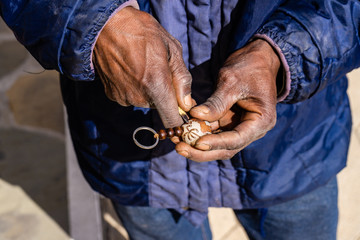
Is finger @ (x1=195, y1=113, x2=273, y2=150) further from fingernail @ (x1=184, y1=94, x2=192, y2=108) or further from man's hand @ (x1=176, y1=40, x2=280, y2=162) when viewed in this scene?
fingernail @ (x1=184, y1=94, x2=192, y2=108)

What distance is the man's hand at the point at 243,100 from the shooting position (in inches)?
36.7

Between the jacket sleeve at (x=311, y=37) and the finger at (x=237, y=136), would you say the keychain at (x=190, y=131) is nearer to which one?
the finger at (x=237, y=136)

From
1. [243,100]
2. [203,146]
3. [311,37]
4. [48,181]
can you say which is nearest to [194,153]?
[203,146]

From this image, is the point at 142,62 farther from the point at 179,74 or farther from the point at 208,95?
the point at 208,95

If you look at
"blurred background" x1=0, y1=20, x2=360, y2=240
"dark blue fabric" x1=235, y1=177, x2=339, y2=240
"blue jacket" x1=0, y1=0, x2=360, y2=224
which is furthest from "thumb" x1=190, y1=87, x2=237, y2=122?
"blurred background" x1=0, y1=20, x2=360, y2=240

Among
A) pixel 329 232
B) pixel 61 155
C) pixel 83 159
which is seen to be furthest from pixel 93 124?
pixel 61 155

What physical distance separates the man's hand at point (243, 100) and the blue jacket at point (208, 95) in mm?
53


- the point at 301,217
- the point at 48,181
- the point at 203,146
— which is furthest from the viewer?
the point at 48,181

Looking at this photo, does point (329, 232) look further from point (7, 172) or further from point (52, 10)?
point (7, 172)

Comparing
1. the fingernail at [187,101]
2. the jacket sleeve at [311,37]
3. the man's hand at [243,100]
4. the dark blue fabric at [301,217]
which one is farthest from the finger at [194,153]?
the dark blue fabric at [301,217]

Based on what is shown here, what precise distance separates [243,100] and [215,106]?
10 cm

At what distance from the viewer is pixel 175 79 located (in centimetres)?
99

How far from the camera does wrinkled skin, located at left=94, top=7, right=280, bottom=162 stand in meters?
0.93

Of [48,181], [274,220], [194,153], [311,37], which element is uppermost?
[311,37]
